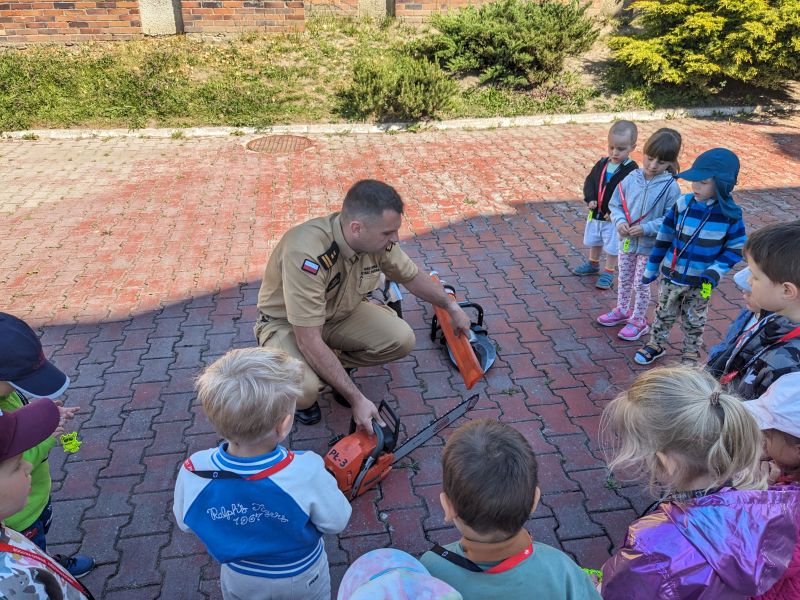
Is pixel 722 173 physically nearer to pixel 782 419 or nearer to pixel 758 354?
pixel 758 354

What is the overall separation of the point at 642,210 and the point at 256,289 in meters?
3.24

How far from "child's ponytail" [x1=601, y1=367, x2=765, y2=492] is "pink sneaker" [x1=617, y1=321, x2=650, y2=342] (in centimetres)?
267

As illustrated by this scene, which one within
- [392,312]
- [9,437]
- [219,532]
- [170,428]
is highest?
[9,437]

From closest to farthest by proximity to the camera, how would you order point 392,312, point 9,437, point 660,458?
point 9,437, point 660,458, point 392,312

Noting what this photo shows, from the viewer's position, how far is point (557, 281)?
5324mm

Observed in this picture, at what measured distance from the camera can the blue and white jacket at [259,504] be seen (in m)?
1.87

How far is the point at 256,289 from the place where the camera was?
5199 mm

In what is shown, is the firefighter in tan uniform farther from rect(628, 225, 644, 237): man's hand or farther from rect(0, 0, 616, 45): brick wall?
rect(0, 0, 616, 45): brick wall

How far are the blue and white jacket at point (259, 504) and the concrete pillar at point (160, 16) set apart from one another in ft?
34.8

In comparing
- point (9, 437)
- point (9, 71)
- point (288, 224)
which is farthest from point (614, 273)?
point (9, 71)

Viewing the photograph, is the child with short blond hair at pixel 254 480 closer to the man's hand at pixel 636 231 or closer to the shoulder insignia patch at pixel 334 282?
the shoulder insignia patch at pixel 334 282

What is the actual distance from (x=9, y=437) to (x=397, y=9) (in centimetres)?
1135

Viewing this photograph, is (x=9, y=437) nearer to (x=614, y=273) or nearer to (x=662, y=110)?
(x=614, y=273)

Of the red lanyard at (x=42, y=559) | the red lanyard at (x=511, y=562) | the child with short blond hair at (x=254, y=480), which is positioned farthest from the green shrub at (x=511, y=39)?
the red lanyard at (x=42, y=559)
